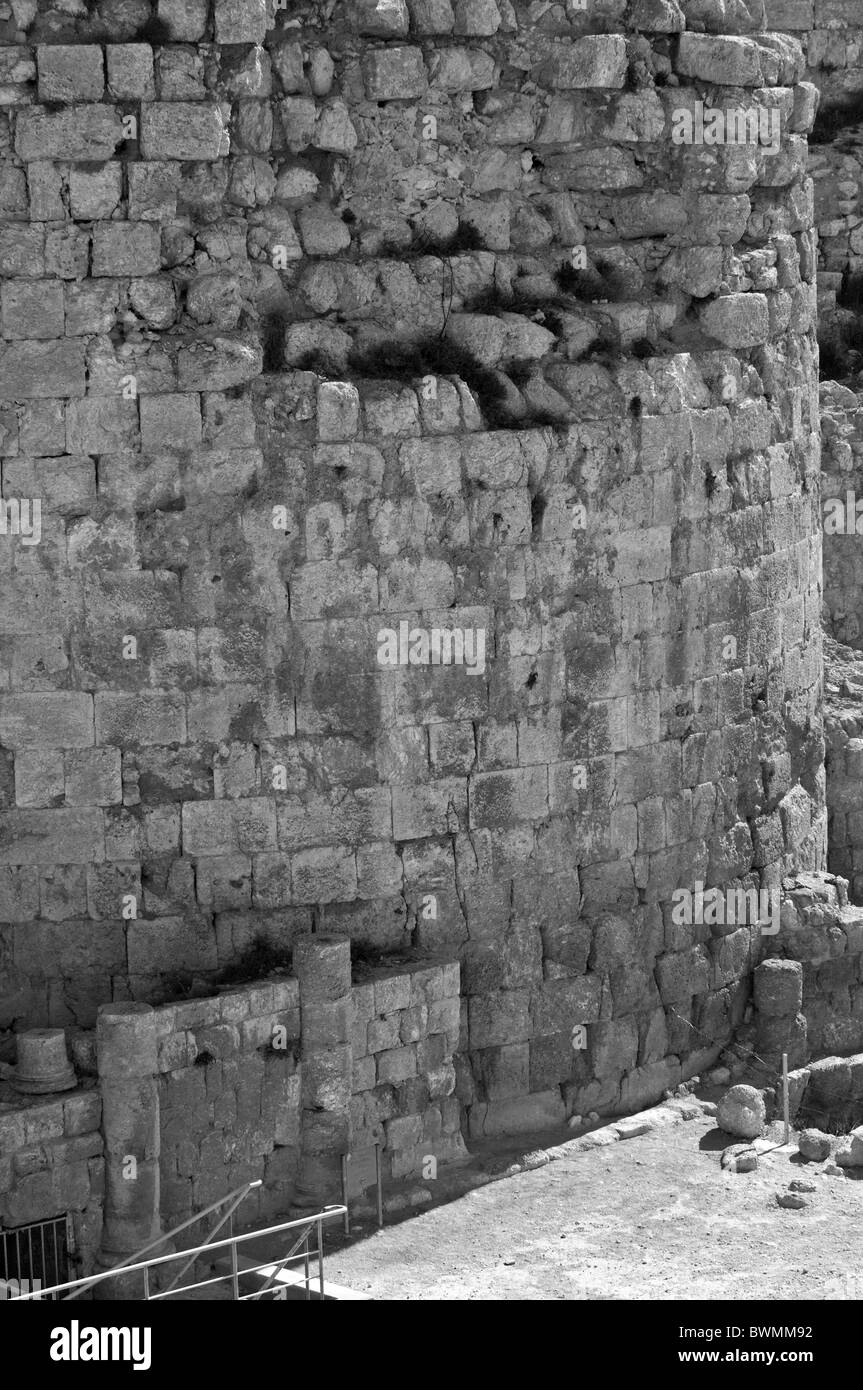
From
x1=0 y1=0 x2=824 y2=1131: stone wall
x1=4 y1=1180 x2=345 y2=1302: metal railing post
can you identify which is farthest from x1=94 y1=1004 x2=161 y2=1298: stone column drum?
x1=0 y1=0 x2=824 y2=1131: stone wall

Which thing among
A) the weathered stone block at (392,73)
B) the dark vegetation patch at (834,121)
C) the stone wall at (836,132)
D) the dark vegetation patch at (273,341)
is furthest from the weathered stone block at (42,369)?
the dark vegetation patch at (834,121)

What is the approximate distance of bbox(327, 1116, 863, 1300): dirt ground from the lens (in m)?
17.3

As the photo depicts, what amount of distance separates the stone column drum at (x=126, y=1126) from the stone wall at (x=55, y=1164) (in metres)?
0.08

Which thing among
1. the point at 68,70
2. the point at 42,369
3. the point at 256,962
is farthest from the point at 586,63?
the point at 256,962

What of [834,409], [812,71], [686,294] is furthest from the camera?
[812,71]

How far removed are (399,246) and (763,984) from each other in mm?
5803

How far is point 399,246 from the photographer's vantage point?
18906 mm

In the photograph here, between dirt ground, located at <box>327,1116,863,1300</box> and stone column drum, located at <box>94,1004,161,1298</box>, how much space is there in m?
1.22

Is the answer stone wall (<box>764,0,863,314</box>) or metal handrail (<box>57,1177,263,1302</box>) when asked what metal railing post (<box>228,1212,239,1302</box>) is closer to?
metal handrail (<box>57,1177,263,1302</box>)

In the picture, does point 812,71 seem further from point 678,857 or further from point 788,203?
point 678,857

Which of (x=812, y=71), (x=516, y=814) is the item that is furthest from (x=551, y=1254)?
(x=812, y=71)

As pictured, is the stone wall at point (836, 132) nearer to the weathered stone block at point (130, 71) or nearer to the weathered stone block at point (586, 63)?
the weathered stone block at point (586, 63)

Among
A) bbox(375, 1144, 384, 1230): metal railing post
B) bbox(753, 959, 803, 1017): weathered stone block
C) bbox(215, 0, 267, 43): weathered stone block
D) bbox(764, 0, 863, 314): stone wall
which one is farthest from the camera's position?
bbox(764, 0, 863, 314): stone wall

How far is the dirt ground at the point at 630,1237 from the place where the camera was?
682 inches
